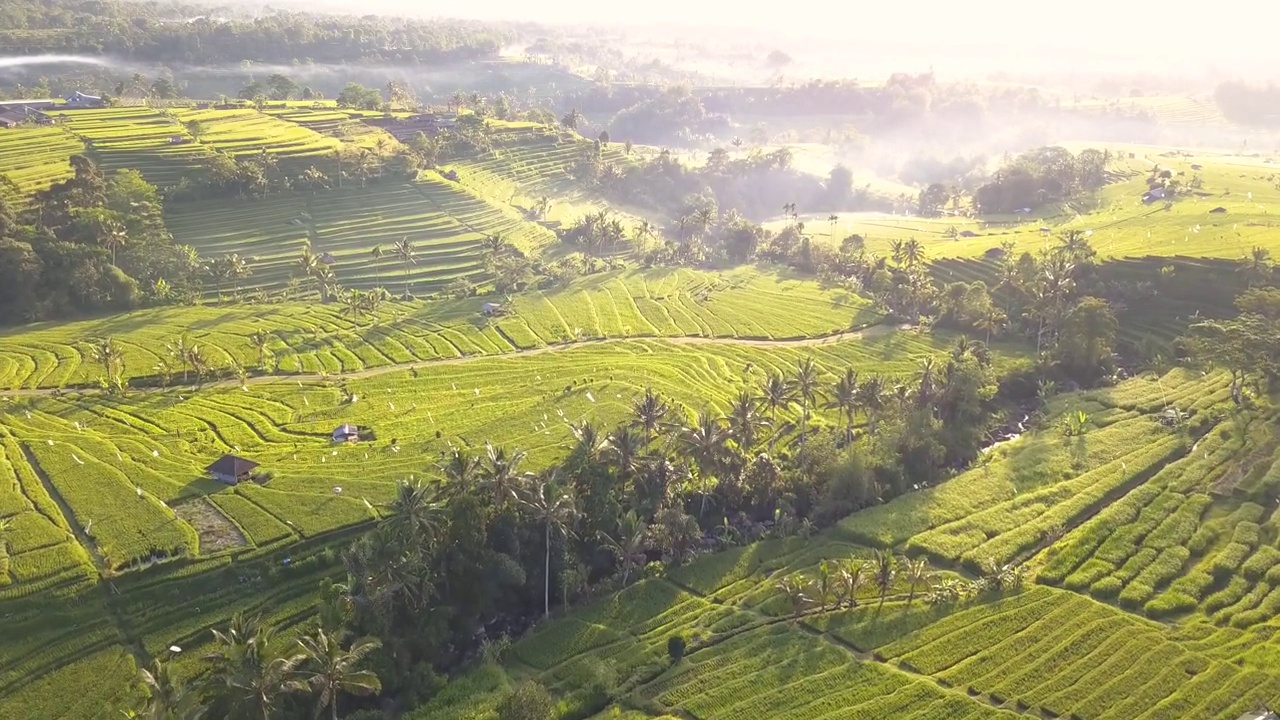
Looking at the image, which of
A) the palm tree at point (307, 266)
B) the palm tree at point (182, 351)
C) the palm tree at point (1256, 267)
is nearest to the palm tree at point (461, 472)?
the palm tree at point (182, 351)

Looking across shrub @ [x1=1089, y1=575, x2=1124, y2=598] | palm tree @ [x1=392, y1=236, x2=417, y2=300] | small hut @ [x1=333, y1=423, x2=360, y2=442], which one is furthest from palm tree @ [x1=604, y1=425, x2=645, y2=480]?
palm tree @ [x1=392, y1=236, x2=417, y2=300]

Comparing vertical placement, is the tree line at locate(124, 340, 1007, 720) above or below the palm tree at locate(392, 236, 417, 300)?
below

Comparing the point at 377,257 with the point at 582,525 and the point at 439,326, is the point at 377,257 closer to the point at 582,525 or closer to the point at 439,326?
the point at 439,326

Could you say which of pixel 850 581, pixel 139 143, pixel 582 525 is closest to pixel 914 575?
pixel 850 581

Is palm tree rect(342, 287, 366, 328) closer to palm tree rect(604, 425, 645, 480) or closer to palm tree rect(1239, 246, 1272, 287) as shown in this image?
palm tree rect(604, 425, 645, 480)

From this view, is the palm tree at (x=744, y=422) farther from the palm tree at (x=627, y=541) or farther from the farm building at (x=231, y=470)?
the farm building at (x=231, y=470)

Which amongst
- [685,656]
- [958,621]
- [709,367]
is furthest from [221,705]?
[709,367]
